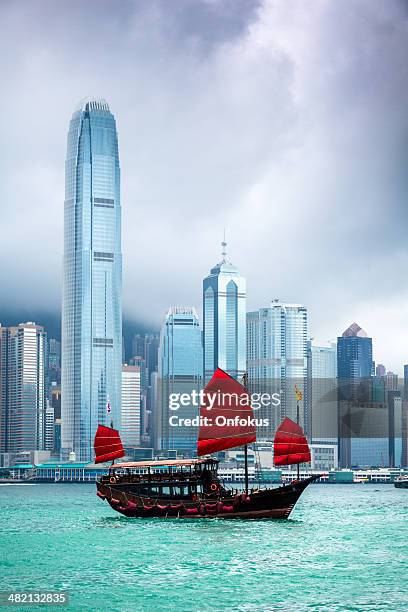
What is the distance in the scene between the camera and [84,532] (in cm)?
7869

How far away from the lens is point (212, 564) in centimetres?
5616

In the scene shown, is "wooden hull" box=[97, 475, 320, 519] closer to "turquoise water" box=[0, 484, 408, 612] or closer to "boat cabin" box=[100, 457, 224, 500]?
"boat cabin" box=[100, 457, 224, 500]

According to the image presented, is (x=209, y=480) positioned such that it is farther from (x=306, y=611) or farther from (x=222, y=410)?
(x=306, y=611)

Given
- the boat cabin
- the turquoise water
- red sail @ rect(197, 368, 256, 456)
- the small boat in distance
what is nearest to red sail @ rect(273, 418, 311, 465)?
the small boat in distance

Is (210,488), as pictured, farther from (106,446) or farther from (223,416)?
(106,446)

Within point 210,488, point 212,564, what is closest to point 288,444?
point 210,488

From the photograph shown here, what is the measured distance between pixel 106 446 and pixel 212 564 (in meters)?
44.3

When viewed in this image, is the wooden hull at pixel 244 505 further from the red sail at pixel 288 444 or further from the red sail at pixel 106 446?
the red sail at pixel 106 446

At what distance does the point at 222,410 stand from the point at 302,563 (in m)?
29.0

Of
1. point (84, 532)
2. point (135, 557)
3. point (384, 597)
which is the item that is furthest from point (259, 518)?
point (384, 597)

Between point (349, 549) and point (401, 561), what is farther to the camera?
point (349, 549)

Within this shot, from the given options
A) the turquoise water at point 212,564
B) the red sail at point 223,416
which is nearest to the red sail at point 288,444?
the red sail at point 223,416

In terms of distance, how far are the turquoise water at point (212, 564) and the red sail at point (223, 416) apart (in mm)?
6661

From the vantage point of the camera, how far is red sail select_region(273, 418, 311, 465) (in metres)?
91.1
